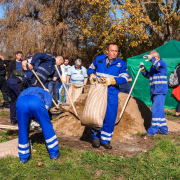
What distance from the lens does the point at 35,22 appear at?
15.4 meters

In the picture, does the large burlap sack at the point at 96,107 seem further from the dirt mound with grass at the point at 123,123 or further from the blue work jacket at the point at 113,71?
the dirt mound with grass at the point at 123,123

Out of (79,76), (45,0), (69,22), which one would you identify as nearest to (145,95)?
(79,76)

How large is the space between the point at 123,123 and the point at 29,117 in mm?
2820

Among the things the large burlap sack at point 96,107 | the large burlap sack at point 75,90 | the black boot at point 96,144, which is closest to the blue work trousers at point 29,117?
the large burlap sack at point 96,107

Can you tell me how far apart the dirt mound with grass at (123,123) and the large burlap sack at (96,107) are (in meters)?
1.29

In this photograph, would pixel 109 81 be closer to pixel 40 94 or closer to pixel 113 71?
pixel 113 71

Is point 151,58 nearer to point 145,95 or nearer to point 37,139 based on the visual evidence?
point 37,139

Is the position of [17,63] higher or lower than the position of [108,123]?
higher

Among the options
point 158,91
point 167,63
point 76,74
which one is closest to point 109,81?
point 158,91

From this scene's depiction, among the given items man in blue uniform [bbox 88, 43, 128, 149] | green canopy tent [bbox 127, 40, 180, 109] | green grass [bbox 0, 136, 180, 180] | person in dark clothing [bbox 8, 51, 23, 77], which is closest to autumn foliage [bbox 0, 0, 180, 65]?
green canopy tent [bbox 127, 40, 180, 109]

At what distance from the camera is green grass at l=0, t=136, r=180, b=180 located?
3217 millimetres

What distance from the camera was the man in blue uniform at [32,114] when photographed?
3.32 meters

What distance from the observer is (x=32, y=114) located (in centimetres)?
340

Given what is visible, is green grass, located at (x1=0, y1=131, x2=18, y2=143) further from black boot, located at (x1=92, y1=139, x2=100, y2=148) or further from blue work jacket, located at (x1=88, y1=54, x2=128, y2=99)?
blue work jacket, located at (x1=88, y1=54, x2=128, y2=99)
